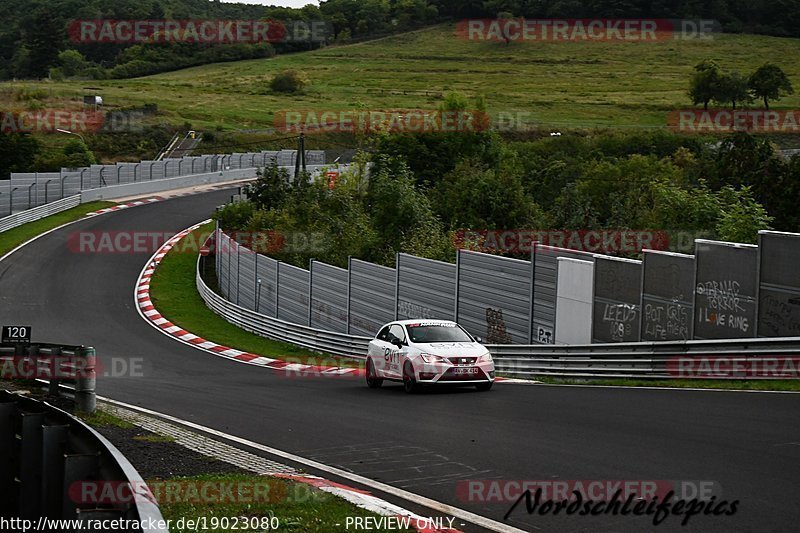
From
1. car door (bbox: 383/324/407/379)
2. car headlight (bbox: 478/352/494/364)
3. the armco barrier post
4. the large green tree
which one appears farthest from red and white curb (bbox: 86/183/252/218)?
the large green tree

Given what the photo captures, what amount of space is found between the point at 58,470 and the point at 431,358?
11.0 m

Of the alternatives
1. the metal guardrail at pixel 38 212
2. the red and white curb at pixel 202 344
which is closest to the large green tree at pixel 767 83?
the metal guardrail at pixel 38 212

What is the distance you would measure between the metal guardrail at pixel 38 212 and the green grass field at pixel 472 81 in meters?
48.5

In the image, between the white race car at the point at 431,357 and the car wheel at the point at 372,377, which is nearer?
the white race car at the point at 431,357

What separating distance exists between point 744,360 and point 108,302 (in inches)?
1157

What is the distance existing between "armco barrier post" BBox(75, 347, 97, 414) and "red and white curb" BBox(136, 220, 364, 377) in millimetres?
10986

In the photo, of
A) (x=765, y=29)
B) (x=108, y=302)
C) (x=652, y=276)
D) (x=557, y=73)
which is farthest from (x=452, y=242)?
(x=765, y=29)

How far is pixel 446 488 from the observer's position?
32.6 ft

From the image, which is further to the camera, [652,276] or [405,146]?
[405,146]

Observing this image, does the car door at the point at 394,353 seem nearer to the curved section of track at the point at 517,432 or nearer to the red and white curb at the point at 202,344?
the curved section of track at the point at 517,432

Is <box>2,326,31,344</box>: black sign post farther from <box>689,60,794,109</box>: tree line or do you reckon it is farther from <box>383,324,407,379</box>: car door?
<box>689,60,794,109</box>: tree line

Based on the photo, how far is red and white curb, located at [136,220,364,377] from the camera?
27578 millimetres

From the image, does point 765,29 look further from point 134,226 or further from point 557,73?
point 134,226

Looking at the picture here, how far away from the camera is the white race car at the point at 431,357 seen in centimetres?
1889
